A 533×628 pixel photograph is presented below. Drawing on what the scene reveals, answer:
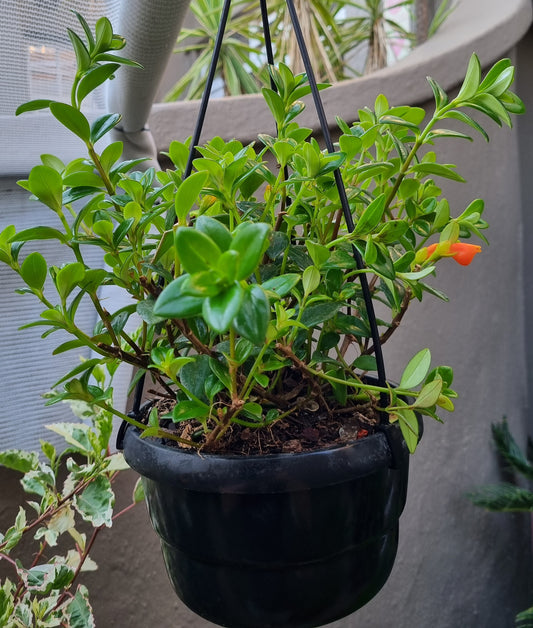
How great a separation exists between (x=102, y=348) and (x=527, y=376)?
1.64 metres

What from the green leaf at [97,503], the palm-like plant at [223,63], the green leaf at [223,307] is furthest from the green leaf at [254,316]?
the palm-like plant at [223,63]

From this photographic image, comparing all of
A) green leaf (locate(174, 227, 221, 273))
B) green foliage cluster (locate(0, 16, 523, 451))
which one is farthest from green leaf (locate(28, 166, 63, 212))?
green leaf (locate(174, 227, 221, 273))

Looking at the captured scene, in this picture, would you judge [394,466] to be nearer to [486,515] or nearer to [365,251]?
[365,251]

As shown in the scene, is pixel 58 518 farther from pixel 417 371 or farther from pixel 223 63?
pixel 223 63

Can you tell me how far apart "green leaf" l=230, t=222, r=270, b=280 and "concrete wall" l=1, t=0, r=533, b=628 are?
34.9 inches

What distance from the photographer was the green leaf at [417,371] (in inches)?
19.6

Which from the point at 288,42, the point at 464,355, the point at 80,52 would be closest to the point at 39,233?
the point at 80,52

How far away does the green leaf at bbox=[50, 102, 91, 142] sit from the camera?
443 mm

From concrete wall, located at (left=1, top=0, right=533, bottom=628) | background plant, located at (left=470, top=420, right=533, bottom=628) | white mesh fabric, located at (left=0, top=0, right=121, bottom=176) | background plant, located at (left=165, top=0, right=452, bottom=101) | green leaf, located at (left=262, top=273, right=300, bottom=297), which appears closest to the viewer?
green leaf, located at (left=262, top=273, right=300, bottom=297)

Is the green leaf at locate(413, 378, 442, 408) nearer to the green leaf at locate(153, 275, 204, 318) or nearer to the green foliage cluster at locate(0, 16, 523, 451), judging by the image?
the green foliage cluster at locate(0, 16, 523, 451)

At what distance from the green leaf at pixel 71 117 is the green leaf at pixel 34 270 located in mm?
100

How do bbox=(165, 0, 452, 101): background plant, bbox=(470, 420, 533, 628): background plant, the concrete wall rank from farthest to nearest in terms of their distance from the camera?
bbox=(165, 0, 452, 101): background plant, bbox=(470, 420, 533, 628): background plant, the concrete wall

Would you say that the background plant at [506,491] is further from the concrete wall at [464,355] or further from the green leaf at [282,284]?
the green leaf at [282,284]

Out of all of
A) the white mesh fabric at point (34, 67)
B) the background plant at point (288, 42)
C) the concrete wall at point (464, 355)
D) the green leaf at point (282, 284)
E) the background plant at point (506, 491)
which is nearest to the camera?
the green leaf at point (282, 284)
